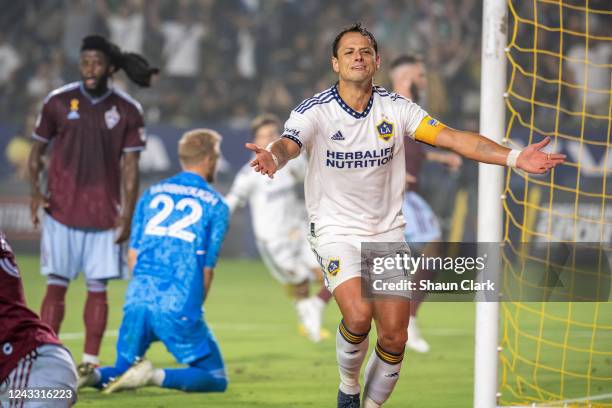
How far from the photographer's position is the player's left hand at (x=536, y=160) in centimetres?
548

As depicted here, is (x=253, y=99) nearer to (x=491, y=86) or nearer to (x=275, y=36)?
(x=275, y=36)

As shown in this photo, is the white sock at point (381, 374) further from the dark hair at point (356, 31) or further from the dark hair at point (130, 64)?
the dark hair at point (130, 64)

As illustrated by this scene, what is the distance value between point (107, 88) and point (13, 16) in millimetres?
11497

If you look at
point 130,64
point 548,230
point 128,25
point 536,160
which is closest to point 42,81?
point 128,25

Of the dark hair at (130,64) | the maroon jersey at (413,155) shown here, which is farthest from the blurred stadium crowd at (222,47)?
the dark hair at (130,64)

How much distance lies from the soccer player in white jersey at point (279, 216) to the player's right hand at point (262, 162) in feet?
17.5

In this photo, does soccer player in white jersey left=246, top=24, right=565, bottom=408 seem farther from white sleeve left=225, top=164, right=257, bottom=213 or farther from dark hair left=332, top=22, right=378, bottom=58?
white sleeve left=225, top=164, right=257, bottom=213

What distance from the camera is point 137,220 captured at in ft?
24.5

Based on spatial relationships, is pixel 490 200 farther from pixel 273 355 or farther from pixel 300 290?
pixel 300 290

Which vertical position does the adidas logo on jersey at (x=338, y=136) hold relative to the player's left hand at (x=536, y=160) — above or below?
above

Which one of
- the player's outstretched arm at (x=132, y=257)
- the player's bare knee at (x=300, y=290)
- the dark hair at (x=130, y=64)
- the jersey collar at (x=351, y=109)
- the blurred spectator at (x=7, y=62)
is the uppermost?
the blurred spectator at (x=7, y=62)

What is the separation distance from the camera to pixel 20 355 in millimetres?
4207

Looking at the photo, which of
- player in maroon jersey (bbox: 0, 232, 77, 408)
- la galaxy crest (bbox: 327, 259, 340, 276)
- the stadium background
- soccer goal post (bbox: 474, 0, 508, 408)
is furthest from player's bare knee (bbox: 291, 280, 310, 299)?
player in maroon jersey (bbox: 0, 232, 77, 408)

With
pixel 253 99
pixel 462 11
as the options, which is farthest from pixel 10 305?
pixel 462 11
